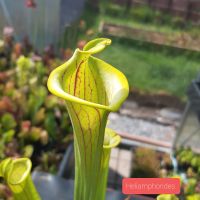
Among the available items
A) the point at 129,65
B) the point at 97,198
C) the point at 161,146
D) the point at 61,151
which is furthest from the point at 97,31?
the point at 97,198

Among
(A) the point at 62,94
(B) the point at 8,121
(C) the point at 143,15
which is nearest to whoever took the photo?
(A) the point at 62,94

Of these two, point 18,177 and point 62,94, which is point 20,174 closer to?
point 18,177

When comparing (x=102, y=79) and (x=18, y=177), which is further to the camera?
(x=18, y=177)

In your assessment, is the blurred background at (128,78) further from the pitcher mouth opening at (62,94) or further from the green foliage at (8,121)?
the pitcher mouth opening at (62,94)

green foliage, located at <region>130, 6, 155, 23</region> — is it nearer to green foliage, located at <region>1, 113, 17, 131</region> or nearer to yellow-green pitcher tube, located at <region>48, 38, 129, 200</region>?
green foliage, located at <region>1, 113, 17, 131</region>

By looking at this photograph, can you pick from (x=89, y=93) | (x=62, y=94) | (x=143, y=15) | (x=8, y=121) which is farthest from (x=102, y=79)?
(x=143, y=15)

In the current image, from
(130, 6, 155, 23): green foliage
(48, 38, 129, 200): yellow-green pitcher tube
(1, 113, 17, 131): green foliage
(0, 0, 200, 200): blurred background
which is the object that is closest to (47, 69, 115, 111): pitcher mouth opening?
(48, 38, 129, 200): yellow-green pitcher tube
